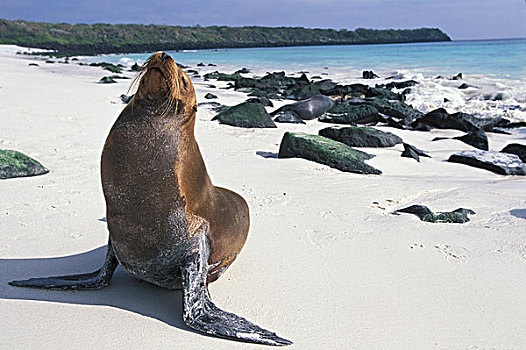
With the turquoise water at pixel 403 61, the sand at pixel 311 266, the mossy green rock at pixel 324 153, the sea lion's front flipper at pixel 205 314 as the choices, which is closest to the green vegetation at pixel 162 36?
the turquoise water at pixel 403 61

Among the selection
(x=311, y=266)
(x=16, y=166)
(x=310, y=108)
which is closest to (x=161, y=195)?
(x=311, y=266)

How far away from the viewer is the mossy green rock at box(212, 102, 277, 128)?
923 cm

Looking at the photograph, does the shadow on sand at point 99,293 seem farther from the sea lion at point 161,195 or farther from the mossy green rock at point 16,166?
the mossy green rock at point 16,166

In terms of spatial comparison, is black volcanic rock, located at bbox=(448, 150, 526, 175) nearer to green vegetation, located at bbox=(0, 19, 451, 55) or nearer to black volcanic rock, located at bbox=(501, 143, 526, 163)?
black volcanic rock, located at bbox=(501, 143, 526, 163)

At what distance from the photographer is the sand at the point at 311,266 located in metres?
2.44

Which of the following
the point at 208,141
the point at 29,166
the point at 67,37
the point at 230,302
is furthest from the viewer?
the point at 67,37

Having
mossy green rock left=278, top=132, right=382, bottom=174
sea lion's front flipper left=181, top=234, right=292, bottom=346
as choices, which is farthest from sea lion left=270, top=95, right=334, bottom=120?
sea lion's front flipper left=181, top=234, right=292, bottom=346

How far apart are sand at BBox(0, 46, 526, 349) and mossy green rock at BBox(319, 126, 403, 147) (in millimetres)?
1872

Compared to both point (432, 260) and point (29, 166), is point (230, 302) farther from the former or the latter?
point (29, 166)

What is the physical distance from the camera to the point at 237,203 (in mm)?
3148

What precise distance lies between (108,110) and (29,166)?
5.24 metres

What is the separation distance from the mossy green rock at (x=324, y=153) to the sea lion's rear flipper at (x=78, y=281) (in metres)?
3.69

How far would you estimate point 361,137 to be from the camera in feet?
25.9

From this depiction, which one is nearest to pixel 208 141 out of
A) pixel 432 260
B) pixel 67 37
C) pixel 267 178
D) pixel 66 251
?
pixel 267 178
